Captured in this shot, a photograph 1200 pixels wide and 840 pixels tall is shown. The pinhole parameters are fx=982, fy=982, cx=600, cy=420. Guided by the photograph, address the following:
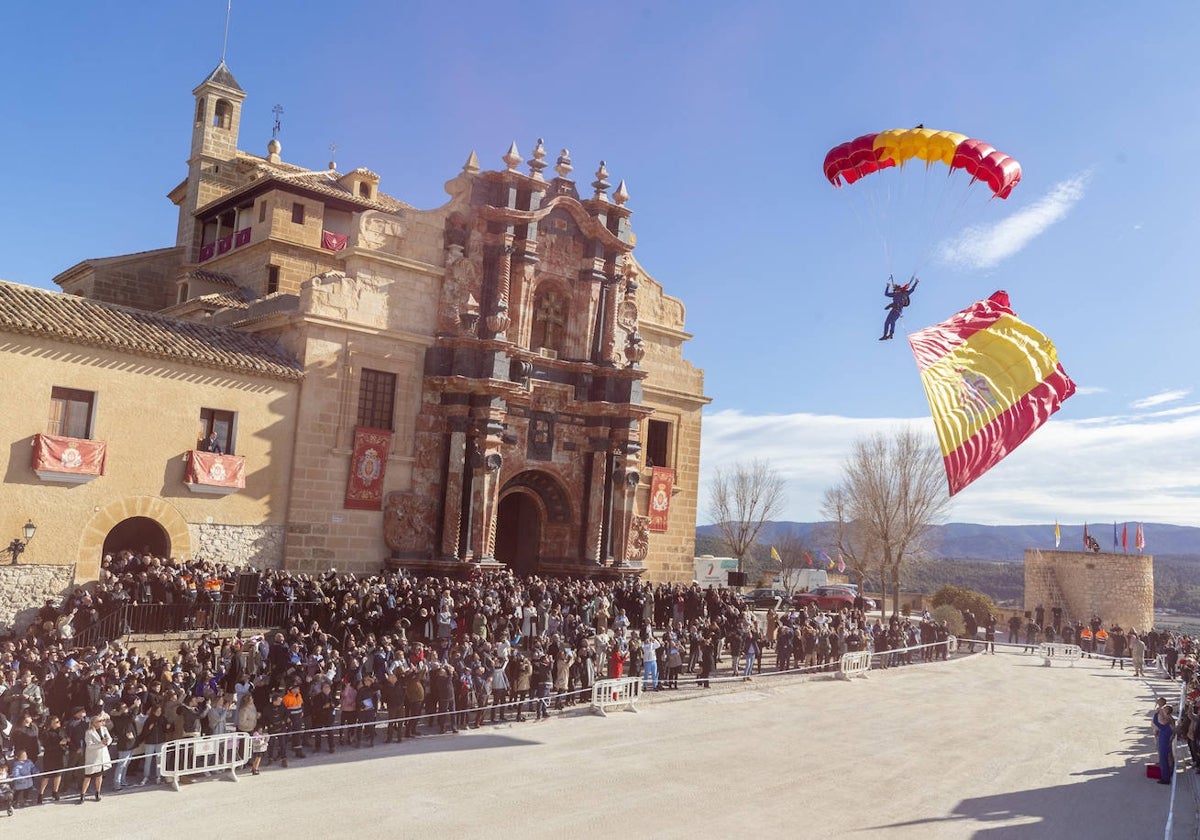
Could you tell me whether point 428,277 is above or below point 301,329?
above

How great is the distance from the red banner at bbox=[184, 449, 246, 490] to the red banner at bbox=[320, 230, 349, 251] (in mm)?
12542

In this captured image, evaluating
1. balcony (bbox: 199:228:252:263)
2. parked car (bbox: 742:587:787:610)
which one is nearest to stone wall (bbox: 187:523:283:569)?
balcony (bbox: 199:228:252:263)

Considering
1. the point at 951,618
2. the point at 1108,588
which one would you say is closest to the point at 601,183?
the point at 951,618

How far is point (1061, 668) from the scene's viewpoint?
119 feet

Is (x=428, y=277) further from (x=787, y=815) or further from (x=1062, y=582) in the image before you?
(x=1062, y=582)

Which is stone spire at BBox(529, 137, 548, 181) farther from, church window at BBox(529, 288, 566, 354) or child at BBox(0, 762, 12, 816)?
child at BBox(0, 762, 12, 816)

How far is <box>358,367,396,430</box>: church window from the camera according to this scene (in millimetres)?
Answer: 29984

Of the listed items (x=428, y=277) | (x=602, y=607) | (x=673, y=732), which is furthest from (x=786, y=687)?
(x=428, y=277)

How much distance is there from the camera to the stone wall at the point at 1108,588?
5225 cm

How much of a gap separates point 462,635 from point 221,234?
73.6 feet

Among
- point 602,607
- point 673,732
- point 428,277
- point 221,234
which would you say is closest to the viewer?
point 673,732

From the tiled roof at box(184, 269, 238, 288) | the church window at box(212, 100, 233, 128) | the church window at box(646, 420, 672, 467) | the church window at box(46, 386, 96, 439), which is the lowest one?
the church window at box(46, 386, 96, 439)

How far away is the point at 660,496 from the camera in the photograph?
37.5 meters

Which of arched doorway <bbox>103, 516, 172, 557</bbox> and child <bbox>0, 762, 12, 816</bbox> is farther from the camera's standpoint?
arched doorway <bbox>103, 516, 172, 557</bbox>
